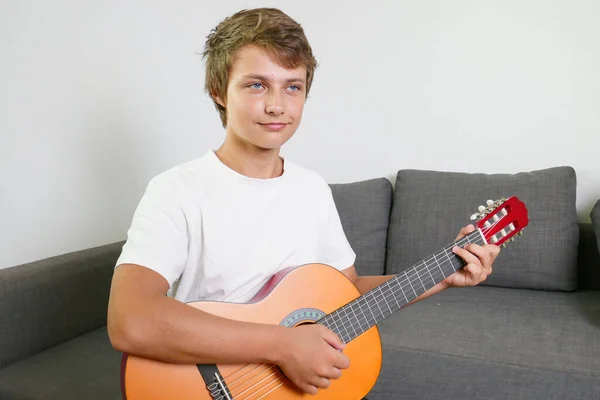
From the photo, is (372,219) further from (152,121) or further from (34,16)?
(34,16)

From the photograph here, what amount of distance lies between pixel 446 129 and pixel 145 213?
1733mm

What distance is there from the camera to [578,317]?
6.74 feet

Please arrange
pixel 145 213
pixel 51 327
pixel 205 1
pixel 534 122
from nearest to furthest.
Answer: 1. pixel 145 213
2. pixel 51 327
3. pixel 534 122
4. pixel 205 1

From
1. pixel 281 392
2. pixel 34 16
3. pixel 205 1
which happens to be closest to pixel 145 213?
pixel 281 392

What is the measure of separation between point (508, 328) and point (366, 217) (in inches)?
31.7

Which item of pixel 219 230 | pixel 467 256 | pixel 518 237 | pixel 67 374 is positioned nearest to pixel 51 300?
pixel 67 374

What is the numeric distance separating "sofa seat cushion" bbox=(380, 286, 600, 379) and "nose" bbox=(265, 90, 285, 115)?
939mm

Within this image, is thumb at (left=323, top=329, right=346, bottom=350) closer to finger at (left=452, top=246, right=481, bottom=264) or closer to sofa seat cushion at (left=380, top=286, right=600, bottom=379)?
finger at (left=452, top=246, right=481, bottom=264)

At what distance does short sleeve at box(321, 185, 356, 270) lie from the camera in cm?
153

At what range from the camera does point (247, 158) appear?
1.40 meters

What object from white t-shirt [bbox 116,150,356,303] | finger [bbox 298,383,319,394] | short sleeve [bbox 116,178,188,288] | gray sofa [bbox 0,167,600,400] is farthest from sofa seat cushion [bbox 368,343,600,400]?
short sleeve [bbox 116,178,188,288]

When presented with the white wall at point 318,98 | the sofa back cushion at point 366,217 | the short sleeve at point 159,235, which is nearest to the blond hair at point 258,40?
the short sleeve at point 159,235

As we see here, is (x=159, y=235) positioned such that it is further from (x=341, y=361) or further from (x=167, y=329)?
(x=341, y=361)

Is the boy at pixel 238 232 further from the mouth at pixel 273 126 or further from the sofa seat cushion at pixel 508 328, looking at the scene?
the sofa seat cushion at pixel 508 328
